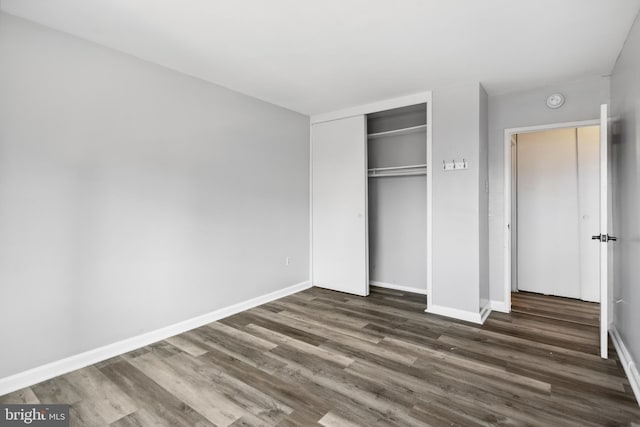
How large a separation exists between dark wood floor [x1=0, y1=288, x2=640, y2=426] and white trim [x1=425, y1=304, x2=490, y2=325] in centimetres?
13

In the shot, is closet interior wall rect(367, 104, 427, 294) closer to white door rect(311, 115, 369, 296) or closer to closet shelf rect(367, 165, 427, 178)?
closet shelf rect(367, 165, 427, 178)

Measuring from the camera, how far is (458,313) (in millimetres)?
3527

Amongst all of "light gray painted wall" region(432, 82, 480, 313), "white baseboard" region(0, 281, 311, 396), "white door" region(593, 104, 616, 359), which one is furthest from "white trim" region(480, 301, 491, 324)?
"white baseboard" region(0, 281, 311, 396)

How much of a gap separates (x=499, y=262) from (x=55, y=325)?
4.42 metres

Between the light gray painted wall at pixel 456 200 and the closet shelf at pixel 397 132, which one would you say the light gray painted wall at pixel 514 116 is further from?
the closet shelf at pixel 397 132

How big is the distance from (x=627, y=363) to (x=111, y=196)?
14.0ft

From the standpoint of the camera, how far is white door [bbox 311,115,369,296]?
4.40m

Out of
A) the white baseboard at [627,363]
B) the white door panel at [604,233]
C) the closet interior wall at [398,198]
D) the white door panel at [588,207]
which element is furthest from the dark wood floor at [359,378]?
the closet interior wall at [398,198]

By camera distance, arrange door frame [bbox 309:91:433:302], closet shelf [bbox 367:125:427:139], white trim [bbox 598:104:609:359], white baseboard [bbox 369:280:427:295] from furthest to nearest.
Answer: white baseboard [bbox 369:280:427:295] < closet shelf [bbox 367:125:427:139] < door frame [bbox 309:91:433:302] < white trim [bbox 598:104:609:359]

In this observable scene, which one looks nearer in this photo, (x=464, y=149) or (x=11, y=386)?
(x=11, y=386)

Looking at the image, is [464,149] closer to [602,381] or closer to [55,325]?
[602,381]

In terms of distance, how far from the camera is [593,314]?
3.64m

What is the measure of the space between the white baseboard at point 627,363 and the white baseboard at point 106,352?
3.43 m

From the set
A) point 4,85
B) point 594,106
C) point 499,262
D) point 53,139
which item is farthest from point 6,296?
point 594,106
